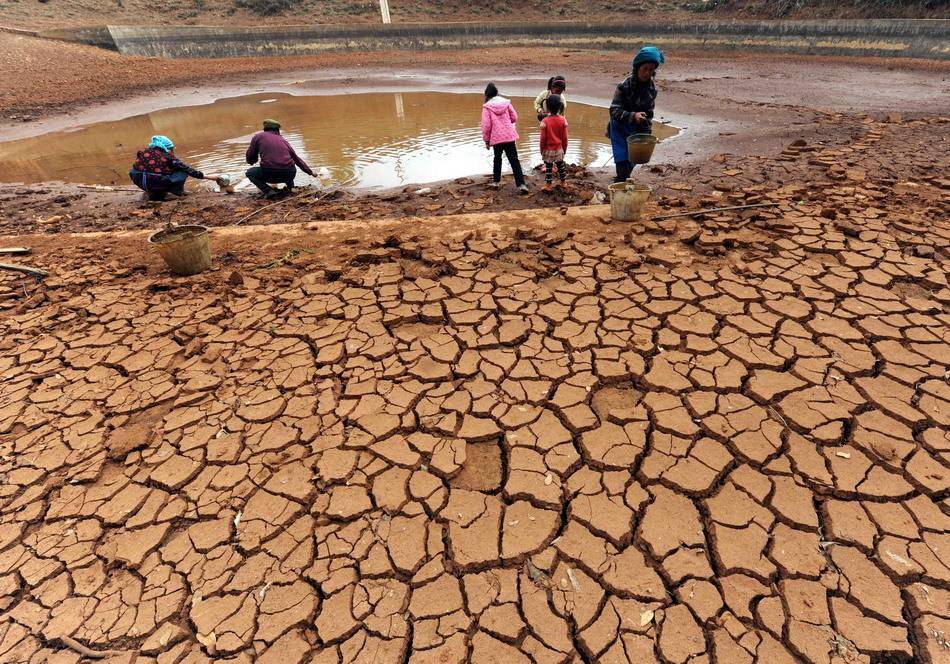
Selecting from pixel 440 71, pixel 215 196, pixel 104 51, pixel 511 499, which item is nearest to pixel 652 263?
pixel 511 499

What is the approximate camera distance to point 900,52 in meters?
14.8

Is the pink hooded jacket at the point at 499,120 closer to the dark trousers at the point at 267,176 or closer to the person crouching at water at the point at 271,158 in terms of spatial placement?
the person crouching at water at the point at 271,158

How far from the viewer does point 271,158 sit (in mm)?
6020

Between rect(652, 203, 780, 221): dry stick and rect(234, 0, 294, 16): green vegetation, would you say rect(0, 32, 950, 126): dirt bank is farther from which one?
rect(234, 0, 294, 16): green vegetation

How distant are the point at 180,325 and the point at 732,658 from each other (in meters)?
3.82

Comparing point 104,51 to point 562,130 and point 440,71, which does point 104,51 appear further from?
point 562,130

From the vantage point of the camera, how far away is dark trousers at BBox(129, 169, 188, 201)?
19.6 feet

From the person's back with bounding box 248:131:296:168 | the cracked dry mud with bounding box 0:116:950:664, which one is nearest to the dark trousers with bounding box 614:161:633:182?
the cracked dry mud with bounding box 0:116:950:664

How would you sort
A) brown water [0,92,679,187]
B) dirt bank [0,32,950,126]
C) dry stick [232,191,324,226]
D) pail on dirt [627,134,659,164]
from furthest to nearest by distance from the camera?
dirt bank [0,32,950,126]
brown water [0,92,679,187]
dry stick [232,191,324,226]
pail on dirt [627,134,659,164]

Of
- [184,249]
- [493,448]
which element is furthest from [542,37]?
[493,448]

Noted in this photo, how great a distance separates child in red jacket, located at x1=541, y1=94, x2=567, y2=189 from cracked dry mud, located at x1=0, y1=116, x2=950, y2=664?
2480 millimetres

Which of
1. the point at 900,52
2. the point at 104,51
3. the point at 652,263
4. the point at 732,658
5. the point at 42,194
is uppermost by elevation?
the point at 104,51

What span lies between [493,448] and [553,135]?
14.8 feet

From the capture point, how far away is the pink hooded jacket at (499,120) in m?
5.38
